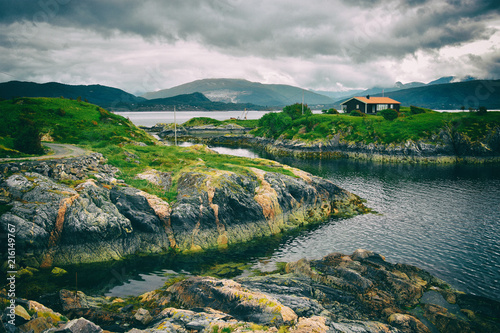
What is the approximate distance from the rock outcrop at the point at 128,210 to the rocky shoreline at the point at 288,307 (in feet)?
27.1

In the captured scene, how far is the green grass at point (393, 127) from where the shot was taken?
98.2m

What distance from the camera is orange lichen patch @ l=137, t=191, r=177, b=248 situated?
114 feet

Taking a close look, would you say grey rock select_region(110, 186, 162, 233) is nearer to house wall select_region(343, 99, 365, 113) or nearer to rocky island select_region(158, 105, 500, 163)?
rocky island select_region(158, 105, 500, 163)

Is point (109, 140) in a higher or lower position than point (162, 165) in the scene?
higher

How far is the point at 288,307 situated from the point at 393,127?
104m

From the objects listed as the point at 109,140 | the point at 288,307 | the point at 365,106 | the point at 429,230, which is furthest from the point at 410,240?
the point at 365,106

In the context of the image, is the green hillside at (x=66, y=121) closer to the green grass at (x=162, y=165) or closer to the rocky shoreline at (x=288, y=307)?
the green grass at (x=162, y=165)

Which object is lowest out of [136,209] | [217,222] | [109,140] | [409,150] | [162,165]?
[217,222]

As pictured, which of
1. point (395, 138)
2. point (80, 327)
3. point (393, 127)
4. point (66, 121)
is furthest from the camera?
point (393, 127)

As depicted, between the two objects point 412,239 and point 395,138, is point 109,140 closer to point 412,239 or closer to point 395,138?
point 412,239

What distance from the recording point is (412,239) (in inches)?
1467

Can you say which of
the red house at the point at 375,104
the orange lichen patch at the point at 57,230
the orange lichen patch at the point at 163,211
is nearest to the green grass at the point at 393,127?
the red house at the point at 375,104

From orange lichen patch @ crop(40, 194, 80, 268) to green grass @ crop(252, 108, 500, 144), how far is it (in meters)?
95.6

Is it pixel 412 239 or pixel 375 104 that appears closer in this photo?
pixel 412 239
